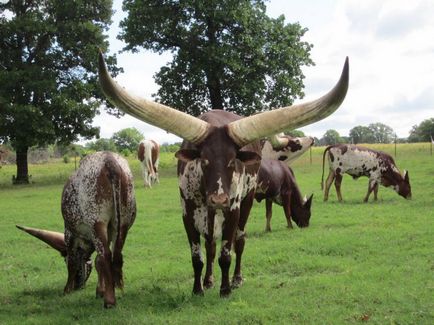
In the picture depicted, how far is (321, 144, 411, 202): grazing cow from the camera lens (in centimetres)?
1720

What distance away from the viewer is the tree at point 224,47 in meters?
31.3

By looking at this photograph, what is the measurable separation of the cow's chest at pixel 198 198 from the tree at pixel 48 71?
22918 millimetres

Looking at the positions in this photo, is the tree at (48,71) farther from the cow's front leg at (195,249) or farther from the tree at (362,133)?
the tree at (362,133)

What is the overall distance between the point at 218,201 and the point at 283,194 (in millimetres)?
6900

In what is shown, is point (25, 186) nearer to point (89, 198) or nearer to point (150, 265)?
point (150, 265)

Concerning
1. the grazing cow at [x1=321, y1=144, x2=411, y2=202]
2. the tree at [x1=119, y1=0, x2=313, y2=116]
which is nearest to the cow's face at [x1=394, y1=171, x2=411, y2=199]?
the grazing cow at [x1=321, y1=144, x2=411, y2=202]

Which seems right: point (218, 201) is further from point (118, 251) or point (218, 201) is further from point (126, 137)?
point (126, 137)

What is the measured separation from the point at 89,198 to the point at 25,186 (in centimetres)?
2450

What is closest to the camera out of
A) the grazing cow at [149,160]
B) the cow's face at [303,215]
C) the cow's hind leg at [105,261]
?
the cow's hind leg at [105,261]

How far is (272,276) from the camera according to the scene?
8188 mm

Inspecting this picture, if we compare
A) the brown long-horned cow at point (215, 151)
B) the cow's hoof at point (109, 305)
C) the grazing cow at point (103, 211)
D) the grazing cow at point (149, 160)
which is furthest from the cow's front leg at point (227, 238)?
the grazing cow at point (149, 160)

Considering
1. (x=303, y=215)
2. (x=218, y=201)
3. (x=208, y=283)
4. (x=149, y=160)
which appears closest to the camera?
(x=218, y=201)

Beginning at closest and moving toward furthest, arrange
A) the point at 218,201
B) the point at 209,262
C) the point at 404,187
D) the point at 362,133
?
the point at 218,201
the point at 209,262
the point at 404,187
the point at 362,133

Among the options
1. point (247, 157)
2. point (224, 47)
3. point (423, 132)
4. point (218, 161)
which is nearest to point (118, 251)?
point (218, 161)
